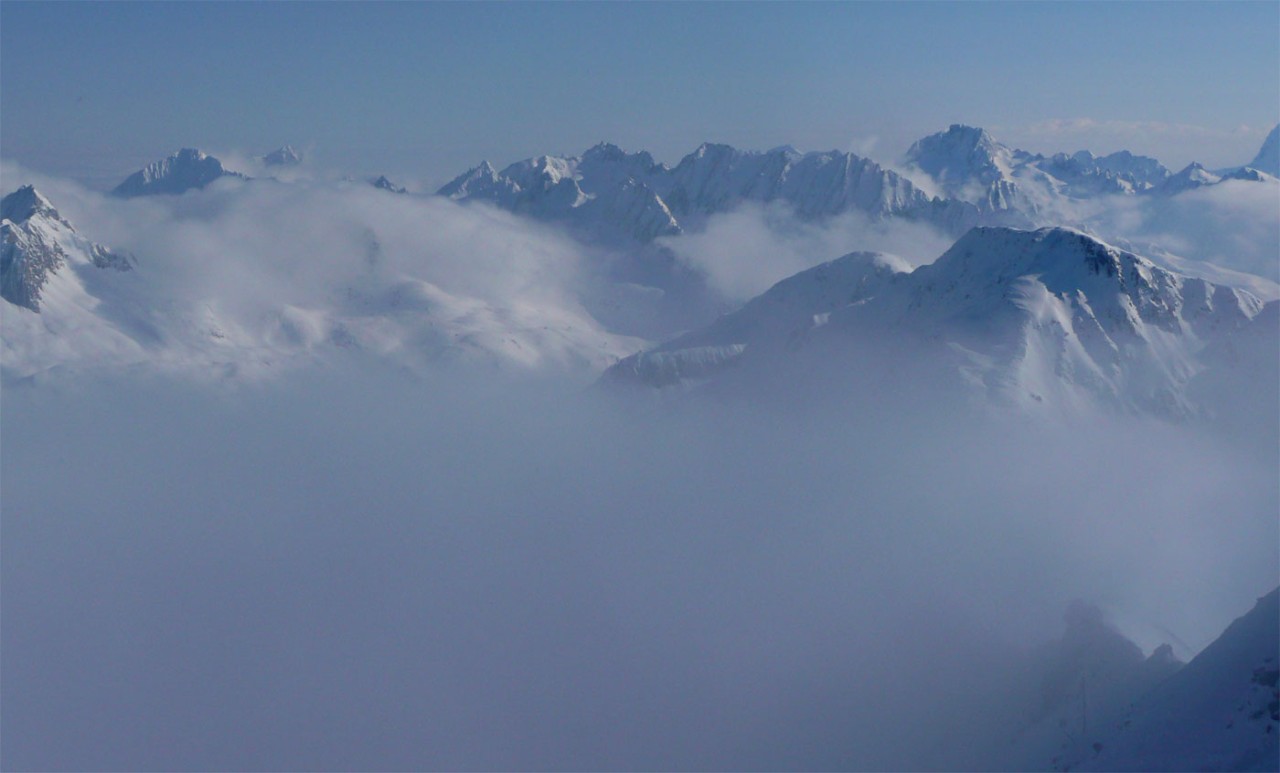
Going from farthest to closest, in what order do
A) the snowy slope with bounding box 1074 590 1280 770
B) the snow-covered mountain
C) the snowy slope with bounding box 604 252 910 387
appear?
the snowy slope with bounding box 604 252 910 387, the snow-covered mountain, the snowy slope with bounding box 1074 590 1280 770

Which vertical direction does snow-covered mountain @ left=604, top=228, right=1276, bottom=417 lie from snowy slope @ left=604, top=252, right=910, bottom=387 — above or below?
below

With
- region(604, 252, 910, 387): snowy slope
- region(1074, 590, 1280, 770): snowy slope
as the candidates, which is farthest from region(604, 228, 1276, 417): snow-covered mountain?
region(1074, 590, 1280, 770): snowy slope

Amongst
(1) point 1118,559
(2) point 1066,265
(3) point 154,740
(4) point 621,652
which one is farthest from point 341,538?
(2) point 1066,265

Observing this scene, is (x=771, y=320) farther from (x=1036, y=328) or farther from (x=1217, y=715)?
(x=1217, y=715)

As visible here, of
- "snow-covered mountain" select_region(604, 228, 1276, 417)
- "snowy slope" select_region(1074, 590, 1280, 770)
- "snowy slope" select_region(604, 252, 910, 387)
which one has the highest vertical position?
"snowy slope" select_region(604, 252, 910, 387)

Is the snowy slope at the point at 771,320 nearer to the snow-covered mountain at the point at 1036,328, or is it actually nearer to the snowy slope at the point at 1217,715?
the snow-covered mountain at the point at 1036,328

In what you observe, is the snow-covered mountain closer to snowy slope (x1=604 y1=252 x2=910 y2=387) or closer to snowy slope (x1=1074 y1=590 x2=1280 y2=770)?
snowy slope (x1=604 y1=252 x2=910 y2=387)
